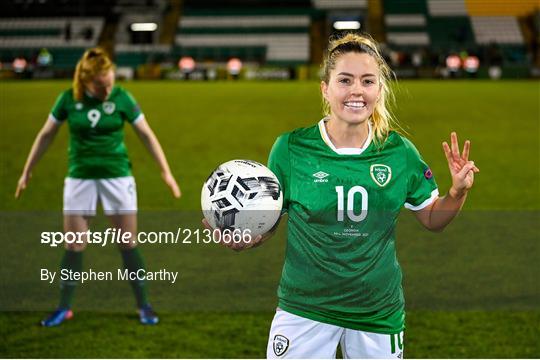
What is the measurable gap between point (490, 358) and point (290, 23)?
5893cm

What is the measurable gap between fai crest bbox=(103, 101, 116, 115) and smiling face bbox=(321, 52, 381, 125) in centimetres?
331

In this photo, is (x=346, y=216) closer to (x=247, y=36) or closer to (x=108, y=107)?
(x=108, y=107)

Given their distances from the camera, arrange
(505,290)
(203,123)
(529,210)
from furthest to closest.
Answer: (203,123) < (529,210) < (505,290)

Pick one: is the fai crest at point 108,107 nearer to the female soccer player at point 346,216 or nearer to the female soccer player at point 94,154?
the female soccer player at point 94,154

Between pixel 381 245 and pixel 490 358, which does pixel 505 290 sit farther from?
pixel 381 245

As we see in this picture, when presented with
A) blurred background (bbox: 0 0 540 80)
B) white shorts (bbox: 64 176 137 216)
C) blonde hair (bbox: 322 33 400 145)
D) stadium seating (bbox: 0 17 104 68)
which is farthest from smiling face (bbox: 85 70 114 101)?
stadium seating (bbox: 0 17 104 68)

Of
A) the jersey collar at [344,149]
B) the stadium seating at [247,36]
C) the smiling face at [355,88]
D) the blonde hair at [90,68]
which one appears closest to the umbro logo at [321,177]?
the jersey collar at [344,149]

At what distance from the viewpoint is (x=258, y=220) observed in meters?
3.32

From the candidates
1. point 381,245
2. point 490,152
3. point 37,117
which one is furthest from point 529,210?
point 37,117

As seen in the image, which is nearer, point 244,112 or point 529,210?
point 529,210

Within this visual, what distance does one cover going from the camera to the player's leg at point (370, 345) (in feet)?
10.9

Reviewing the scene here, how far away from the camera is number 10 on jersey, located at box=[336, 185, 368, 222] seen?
3.32m

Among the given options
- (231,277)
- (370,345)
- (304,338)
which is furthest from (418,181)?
(231,277)

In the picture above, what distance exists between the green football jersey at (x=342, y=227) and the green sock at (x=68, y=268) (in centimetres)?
335
